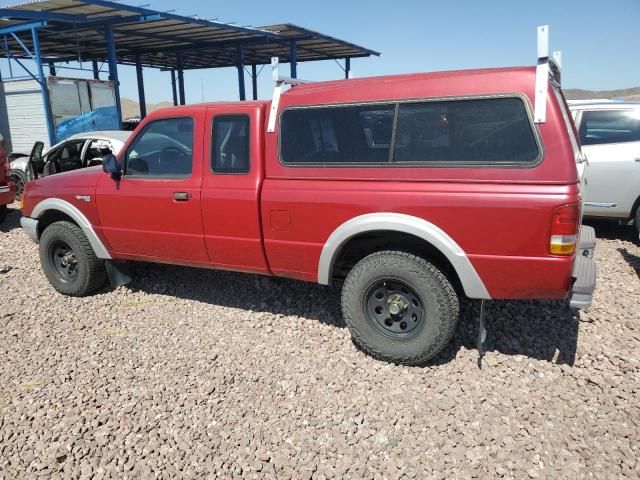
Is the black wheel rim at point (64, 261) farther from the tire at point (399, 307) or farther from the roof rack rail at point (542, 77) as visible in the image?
the roof rack rail at point (542, 77)

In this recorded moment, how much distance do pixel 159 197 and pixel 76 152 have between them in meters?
5.13

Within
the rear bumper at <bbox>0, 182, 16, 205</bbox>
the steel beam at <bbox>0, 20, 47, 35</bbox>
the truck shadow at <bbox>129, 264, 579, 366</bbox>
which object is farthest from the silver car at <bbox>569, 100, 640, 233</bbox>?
the steel beam at <bbox>0, 20, 47, 35</bbox>

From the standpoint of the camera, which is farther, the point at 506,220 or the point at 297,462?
the point at 506,220

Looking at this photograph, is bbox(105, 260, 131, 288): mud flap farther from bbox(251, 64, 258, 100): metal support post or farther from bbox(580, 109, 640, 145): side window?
bbox(251, 64, 258, 100): metal support post

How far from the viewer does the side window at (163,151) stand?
409 cm

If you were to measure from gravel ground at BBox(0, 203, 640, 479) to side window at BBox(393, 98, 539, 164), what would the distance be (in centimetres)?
149

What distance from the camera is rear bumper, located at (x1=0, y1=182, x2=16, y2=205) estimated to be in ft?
25.1

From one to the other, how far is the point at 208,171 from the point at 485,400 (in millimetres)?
2659

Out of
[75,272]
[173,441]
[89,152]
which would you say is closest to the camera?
[173,441]

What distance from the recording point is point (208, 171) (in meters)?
3.93

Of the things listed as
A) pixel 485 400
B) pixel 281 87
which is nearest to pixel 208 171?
pixel 281 87

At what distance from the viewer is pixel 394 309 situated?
136 inches

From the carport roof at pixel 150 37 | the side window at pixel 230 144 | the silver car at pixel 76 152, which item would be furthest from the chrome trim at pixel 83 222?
the carport roof at pixel 150 37

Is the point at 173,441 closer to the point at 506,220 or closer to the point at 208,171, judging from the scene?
the point at 208,171
